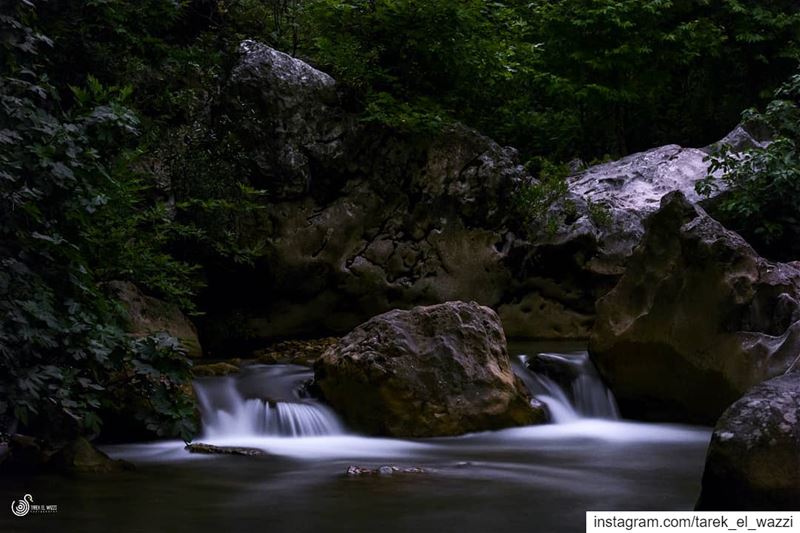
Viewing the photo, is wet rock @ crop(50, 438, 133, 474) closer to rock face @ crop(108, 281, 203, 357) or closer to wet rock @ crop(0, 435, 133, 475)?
wet rock @ crop(0, 435, 133, 475)

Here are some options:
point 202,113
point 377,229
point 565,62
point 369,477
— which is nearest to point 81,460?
point 369,477

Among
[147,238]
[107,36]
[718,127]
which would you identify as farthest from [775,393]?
[718,127]

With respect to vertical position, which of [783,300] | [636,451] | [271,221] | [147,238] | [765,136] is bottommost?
[636,451]

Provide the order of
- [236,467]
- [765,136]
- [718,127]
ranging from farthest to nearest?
[718,127] < [765,136] < [236,467]

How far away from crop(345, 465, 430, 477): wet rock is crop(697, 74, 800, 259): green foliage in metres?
7.37

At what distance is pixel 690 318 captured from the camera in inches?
320

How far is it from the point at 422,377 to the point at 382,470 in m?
1.53

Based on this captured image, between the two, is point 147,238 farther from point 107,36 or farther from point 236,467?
point 107,36

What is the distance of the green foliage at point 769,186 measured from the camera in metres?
11.9

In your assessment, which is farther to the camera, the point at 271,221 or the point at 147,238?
the point at 271,221

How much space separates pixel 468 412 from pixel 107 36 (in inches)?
261

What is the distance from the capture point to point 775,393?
4398 mm
